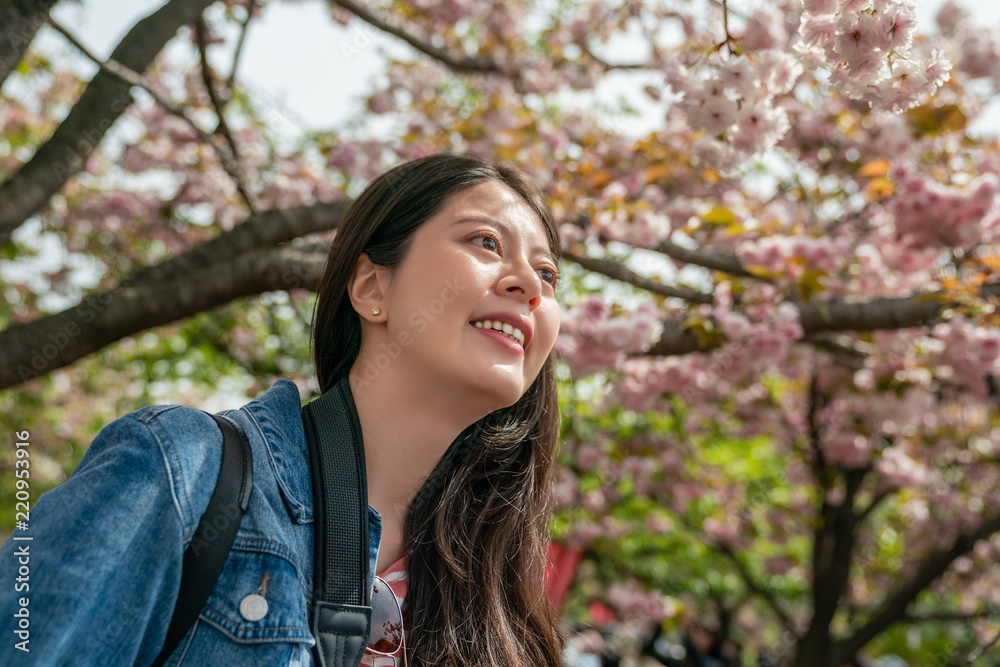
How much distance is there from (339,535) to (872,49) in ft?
5.30

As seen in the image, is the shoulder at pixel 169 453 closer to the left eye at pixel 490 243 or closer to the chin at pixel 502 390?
the chin at pixel 502 390

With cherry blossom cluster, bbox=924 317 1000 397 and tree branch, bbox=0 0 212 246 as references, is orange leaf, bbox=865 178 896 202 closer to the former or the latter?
cherry blossom cluster, bbox=924 317 1000 397

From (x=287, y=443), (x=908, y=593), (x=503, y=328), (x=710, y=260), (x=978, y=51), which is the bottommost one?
(x=287, y=443)

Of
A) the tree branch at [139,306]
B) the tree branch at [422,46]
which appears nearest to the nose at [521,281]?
the tree branch at [139,306]

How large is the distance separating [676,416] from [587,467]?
934 mm

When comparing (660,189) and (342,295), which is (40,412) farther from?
(342,295)

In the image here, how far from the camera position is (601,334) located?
3611 mm

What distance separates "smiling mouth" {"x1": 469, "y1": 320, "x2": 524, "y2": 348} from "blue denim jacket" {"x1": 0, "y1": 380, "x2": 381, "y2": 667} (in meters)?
0.46

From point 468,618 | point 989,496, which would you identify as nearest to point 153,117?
point 468,618

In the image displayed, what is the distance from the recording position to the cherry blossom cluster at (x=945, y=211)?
3568 millimetres

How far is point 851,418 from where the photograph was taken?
18.1ft

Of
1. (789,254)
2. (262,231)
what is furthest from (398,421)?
(789,254)

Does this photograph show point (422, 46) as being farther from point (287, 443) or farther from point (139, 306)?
point (287, 443)

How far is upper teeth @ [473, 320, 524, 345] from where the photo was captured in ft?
4.68
